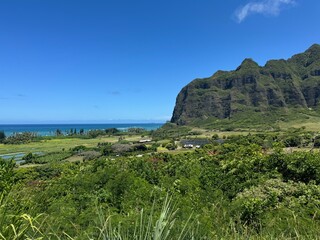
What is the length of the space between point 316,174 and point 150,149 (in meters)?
72.2

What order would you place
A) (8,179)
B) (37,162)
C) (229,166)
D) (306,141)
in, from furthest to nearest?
(37,162), (306,141), (229,166), (8,179)

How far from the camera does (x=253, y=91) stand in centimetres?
19300

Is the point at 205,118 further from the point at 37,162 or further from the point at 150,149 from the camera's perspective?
the point at 37,162

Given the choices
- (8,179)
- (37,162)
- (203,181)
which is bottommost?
(37,162)

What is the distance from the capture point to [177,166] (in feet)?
62.5

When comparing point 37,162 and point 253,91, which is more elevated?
point 253,91

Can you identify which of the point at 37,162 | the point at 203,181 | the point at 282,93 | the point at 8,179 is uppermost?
the point at 282,93

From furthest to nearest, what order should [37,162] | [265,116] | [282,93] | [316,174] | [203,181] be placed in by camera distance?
[282,93], [265,116], [37,162], [203,181], [316,174]

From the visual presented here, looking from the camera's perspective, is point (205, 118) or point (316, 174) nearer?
point (316, 174)

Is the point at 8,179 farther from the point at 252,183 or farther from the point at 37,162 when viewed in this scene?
the point at 37,162

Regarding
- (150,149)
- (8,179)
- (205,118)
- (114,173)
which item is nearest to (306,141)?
(150,149)

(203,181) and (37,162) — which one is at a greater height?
(203,181)

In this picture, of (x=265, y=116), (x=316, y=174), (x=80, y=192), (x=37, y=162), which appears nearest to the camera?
(x=80, y=192)

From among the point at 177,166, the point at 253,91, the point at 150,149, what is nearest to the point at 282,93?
the point at 253,91
